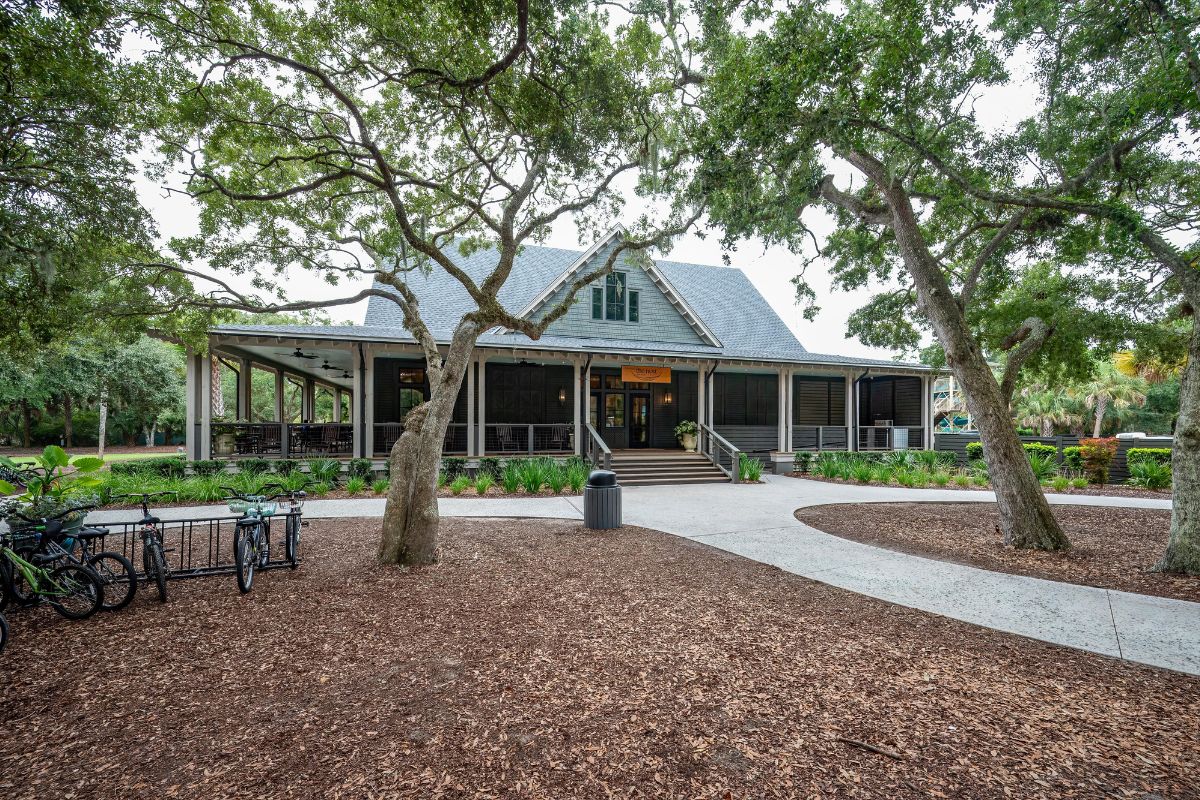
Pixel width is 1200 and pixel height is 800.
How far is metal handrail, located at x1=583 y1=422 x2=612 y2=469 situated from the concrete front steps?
0.51 metres

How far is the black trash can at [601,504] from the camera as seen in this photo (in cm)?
798

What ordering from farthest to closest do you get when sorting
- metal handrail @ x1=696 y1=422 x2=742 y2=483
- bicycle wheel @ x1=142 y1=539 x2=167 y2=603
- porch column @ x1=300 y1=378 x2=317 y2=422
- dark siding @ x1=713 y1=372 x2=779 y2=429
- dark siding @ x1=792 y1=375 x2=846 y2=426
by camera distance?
porch column @ x1=300 y1=378 x2=317 y2=422 → dark siding @ x1=792 y1=375 x2=846 y2=426 → dark siding @ x1=713 y1=372 x2=779 y2=429 → metal handrail @ x1=696 y1=422 x2=742 y2=483 → bicycle wheel @ x1=142 y1=539 x2=167 y2=603

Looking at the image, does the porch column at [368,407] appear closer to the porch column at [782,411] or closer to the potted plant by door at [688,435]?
the potted plant by door at [688,435]

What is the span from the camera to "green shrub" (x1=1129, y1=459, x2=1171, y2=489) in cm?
1297

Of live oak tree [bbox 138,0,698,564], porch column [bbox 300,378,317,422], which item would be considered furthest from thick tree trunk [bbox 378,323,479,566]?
porch column [bbox 300,378,317,422]

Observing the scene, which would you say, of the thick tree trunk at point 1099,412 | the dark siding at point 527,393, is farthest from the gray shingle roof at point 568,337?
the thick tree trunk at point 1099,412

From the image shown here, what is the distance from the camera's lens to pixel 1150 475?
13203mm

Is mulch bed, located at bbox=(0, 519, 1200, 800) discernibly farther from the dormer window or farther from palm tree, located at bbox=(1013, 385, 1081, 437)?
palm tree, located at bbox=(1013, 385, 1081, 437)

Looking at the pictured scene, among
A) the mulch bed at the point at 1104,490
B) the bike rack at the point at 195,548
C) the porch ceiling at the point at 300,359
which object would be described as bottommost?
the mulch bed at the point at 1104,490

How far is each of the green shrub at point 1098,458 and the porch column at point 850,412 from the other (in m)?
6.00

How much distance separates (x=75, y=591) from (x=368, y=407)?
9116 millimetres

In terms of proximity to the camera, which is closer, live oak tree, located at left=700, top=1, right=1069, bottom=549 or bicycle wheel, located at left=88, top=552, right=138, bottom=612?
bicycle wheel, located at left=88, top=552, right=138, bottom=612

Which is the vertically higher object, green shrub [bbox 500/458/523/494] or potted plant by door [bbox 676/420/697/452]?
potted plant by door [bbox 676/420/697/452]

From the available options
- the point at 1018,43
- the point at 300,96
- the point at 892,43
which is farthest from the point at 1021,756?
the point at 300,96
